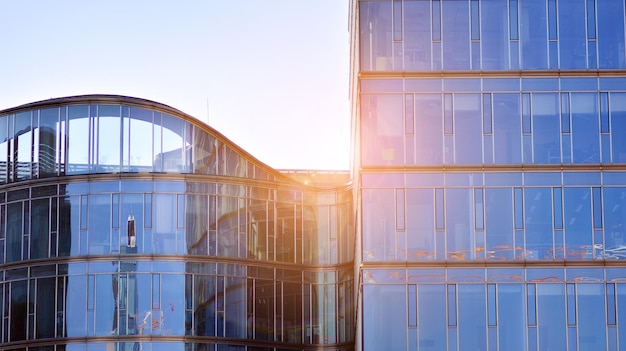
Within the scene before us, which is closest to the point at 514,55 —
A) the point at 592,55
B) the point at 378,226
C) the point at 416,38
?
the point at 592,55

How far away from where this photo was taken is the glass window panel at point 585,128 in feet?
203

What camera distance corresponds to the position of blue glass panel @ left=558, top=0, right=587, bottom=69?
205ft

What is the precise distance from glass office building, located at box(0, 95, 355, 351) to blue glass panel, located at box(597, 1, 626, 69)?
21.0 m

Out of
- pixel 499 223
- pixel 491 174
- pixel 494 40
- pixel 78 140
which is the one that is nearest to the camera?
pixel 499 223

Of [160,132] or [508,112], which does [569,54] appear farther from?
[160,132]

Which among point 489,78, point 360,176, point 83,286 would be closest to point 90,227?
point 83,286

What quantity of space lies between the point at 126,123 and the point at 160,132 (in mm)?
1770

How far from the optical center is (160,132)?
7512 cm

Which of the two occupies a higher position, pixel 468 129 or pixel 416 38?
pixel 416 38

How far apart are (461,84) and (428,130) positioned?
241 centimetres

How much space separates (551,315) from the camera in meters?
60.8

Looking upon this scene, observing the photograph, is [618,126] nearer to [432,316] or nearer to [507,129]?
[507,129]

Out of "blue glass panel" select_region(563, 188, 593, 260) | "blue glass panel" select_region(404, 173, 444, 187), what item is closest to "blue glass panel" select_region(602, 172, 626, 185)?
"blue glass panel" select_region(563, 188, 593, 260)

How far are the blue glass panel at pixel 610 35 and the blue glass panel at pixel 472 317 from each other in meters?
11.1
